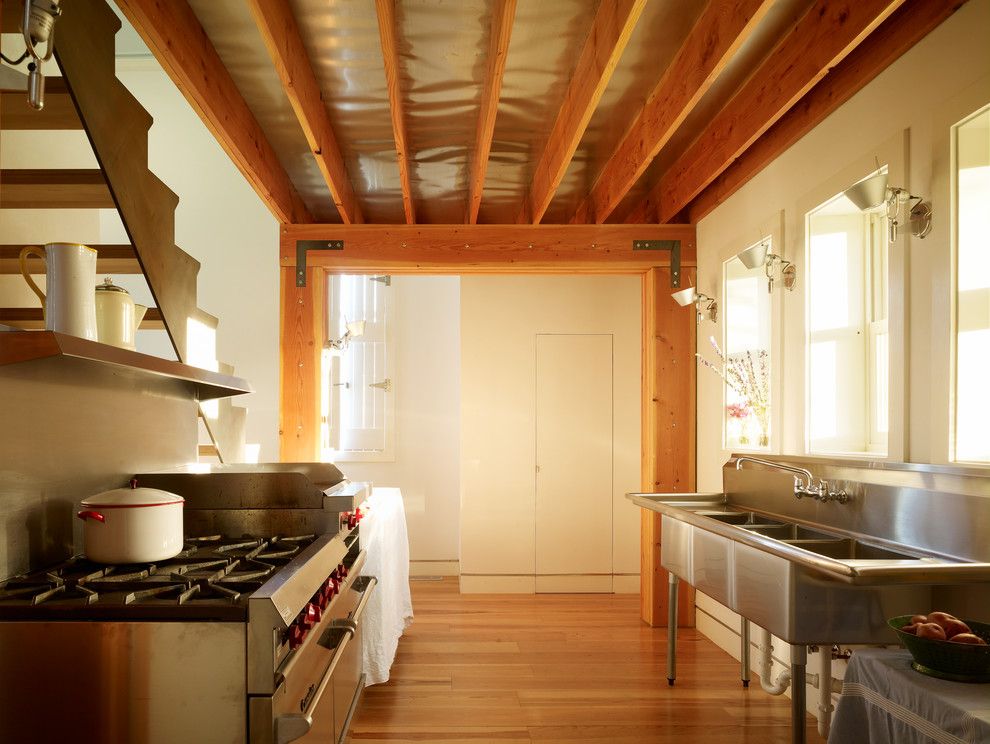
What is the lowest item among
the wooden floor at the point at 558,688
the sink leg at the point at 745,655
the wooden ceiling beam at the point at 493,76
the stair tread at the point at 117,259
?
the wooden floor at the point at 558,688

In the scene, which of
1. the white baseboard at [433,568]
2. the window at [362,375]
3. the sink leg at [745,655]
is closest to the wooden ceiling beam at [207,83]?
the window at [362,375]

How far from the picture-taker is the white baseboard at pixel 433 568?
6102mm

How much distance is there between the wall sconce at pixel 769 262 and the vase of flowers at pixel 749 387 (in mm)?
525

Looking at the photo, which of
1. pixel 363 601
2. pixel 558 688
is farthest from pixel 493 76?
pixel 558 688

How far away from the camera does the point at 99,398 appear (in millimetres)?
2205

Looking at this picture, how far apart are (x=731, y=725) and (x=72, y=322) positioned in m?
2.99

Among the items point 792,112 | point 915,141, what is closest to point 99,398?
point 915,141

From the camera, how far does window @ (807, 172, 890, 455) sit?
304cm

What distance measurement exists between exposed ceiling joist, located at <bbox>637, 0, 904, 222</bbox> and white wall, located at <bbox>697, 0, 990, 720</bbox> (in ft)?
0.75

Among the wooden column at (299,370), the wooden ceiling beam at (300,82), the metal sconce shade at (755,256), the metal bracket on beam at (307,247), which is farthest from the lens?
the metal bracket on beam at (307,247)

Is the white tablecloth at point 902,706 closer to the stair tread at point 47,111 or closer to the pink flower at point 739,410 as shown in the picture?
the pink flower at point 739,410

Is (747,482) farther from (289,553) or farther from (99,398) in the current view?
(99,398)

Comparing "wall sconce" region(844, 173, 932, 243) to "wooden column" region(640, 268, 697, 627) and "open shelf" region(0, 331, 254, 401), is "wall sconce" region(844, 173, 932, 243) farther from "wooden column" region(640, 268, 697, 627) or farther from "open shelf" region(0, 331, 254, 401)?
"open shelf" region(0, 331, 254, 401)

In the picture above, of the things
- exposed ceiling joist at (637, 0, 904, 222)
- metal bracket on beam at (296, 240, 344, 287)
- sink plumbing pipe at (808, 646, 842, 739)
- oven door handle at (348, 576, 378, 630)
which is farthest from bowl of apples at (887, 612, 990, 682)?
metal bracket on beam at (296, 240, 344, 287)
